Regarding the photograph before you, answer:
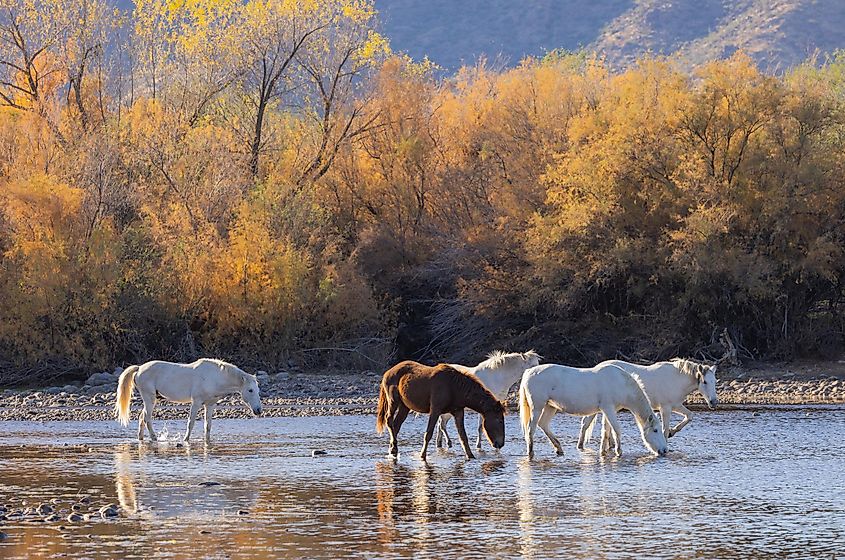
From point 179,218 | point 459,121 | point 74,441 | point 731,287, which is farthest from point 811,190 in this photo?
point 74,441

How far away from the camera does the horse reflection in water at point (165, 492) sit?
11320mm

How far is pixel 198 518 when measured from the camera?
10828 mm

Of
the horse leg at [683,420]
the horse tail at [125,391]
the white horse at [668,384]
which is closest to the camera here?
the white horse at [668,384]

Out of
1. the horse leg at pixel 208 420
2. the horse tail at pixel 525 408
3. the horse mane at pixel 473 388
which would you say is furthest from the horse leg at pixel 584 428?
the horse leg at pixel 208 420

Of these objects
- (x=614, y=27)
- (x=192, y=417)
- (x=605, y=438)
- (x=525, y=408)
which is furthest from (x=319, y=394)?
(x=614, y=27)

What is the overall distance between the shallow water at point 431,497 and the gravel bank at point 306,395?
5.30m

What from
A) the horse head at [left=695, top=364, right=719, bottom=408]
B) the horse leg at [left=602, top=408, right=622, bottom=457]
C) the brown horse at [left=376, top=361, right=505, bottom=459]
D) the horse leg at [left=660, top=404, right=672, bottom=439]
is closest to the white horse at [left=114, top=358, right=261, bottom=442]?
the brown horse at [left=376, top=361, right=505, bottom=459]

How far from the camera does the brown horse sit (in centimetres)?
1498

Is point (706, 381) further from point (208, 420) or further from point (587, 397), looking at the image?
point (208, 420)

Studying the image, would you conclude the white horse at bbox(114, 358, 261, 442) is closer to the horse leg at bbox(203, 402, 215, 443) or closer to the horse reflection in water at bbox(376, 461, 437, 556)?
the horse leg at bbox(203, 402, 215, 443)

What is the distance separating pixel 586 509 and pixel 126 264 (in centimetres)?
2249

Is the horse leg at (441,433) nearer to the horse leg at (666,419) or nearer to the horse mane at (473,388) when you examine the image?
the horse mane at (473,388)

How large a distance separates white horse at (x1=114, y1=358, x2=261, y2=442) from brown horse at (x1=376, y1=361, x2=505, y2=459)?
3.31 meters

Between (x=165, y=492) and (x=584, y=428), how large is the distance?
6.03 metres
